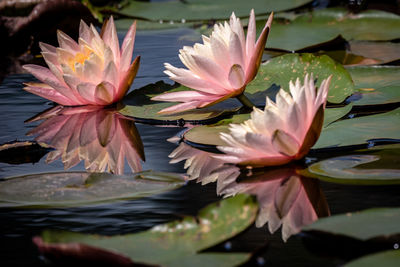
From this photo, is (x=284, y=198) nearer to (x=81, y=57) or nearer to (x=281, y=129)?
(x=281, y=129)

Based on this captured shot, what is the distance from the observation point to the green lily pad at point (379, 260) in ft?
3.15

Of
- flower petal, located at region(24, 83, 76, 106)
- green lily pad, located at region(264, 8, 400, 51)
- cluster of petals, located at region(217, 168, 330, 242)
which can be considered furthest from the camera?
green lily pad, located at region(264, 8, 400, 51)

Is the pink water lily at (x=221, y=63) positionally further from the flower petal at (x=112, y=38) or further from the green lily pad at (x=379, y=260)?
the green lily pad at (x=379, y=260)

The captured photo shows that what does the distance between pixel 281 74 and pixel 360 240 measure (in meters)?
1.29

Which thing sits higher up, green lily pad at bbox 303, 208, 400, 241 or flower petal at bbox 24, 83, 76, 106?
flower petal at bbox 24, 83, 76, 106

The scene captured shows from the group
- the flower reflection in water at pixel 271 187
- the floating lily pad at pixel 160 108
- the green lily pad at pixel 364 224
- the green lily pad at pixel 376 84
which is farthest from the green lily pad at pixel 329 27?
the green lily pad at pixel 364 224

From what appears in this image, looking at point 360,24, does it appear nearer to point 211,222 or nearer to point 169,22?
point 169,22

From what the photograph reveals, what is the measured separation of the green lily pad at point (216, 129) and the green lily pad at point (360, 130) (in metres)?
0.06

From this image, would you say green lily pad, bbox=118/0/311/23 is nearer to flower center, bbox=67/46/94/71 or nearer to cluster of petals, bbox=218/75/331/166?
flower center, bbox=67/46/94/71

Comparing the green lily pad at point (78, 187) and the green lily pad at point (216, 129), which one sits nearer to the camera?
the green lily pad at point (78, 187)

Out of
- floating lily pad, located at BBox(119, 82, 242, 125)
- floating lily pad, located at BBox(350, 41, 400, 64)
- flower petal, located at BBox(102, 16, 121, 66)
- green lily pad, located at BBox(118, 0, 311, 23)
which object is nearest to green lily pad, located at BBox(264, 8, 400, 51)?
floating lily pad, located at BBox(350, 41, 400, 64)

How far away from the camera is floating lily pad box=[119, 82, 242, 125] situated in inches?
80.3

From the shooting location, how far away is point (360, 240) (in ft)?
3.50

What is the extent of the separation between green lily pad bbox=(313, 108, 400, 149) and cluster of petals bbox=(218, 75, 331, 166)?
0.64 feet
